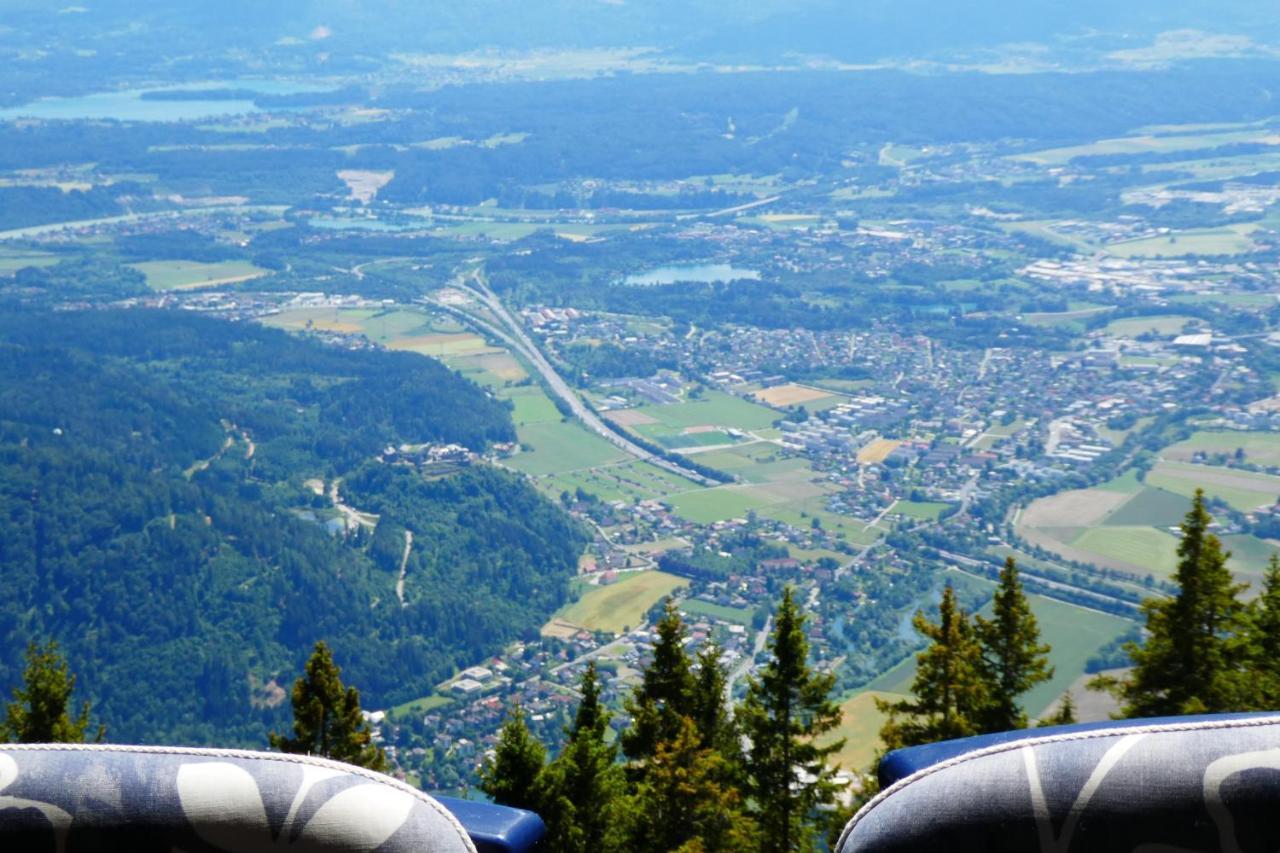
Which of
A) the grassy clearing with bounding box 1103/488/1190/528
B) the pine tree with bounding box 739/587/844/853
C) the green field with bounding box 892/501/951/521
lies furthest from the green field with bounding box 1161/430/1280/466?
the pine tree with bounding box 739/587/844/853

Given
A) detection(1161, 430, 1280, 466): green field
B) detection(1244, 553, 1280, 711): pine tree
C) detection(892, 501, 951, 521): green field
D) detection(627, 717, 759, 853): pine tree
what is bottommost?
detection(892, 501, 951, 521): green field

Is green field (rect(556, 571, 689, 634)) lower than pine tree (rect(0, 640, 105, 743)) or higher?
lower

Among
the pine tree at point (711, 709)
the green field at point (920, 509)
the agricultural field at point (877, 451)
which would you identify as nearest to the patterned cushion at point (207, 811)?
the pine tree at point (711, 709)

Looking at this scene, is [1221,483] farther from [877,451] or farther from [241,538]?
[241,538]

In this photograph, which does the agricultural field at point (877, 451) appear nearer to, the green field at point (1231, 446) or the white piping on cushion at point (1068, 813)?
the green field at point (1231, 446)

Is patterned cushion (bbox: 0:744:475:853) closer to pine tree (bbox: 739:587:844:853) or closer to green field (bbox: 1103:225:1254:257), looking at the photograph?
pine tree (bbox: 739:587:844:853)

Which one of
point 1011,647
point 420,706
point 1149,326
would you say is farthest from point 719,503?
point 1011,647
